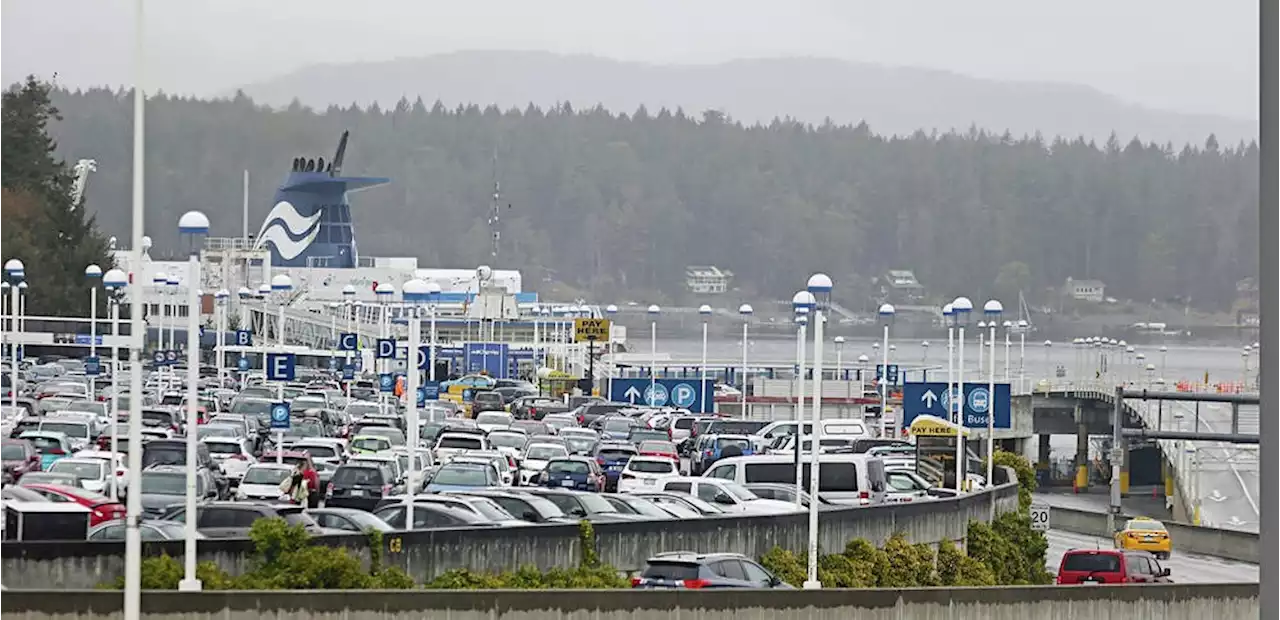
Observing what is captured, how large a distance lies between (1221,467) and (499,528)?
47.4m

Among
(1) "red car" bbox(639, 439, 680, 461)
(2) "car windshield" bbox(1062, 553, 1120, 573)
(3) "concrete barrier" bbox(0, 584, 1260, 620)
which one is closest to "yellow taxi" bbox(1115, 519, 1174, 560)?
(1) "red car" bbox(639, 439, 680, 461)

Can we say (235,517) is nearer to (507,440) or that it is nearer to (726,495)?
(726,495)

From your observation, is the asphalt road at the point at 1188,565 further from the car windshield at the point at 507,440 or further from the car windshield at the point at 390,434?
the car windshield at the point at 390,434

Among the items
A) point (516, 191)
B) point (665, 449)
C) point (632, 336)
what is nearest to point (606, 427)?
point (665, 449)

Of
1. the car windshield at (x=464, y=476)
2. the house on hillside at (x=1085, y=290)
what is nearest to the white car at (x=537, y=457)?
the car windshield at (x=464, y=476)

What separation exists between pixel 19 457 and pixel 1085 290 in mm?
98348

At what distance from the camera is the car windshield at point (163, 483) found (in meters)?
21.1

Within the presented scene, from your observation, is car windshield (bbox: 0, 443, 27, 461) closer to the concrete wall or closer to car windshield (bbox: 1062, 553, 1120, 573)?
the concrete wall

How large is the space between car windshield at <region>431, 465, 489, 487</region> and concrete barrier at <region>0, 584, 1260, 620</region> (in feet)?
37.5

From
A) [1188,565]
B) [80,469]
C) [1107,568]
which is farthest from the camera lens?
[1188,565]

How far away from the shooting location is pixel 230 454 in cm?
2909

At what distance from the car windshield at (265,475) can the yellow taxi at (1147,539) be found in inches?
551

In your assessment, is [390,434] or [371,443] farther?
[390,434]

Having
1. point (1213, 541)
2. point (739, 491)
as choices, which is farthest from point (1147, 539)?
point (739, 491)
